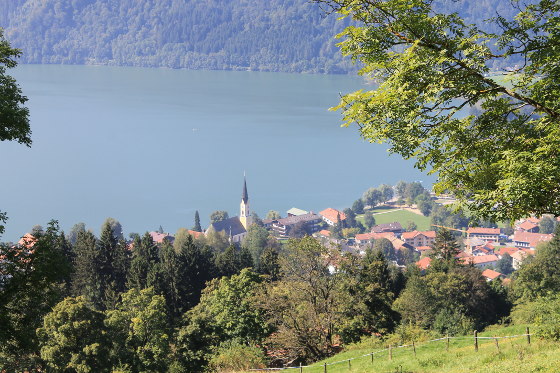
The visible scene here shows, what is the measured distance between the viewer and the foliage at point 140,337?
17.2m

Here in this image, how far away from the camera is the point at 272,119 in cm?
→ 14475

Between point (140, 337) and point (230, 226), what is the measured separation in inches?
2406

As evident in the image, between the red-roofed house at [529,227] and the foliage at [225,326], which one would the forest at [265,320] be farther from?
the red-roofed house at [529,227]

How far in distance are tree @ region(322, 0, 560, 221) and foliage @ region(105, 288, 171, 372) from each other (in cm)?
1337

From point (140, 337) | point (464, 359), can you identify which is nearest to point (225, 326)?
point (140, 337)

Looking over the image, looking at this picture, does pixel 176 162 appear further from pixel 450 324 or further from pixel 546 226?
pixel 450 324

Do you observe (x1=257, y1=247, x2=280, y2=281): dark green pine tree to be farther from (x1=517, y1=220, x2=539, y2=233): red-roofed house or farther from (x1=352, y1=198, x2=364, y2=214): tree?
(x1=517, y1=220, x2=539, y2=233): red-roofed house

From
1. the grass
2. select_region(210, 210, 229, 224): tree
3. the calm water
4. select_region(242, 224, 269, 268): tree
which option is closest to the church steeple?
select_region(210, 210, 229, 224): tree

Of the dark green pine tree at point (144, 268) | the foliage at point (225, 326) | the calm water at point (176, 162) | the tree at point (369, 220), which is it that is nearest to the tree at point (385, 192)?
the calm water at point (176, 162)

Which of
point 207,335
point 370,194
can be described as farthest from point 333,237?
point 207,335

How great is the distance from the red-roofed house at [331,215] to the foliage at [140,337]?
67.0 meters

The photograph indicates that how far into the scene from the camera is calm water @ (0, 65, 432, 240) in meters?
87.3

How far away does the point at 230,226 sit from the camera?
78.8m

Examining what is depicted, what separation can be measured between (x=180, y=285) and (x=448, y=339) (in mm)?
16757
